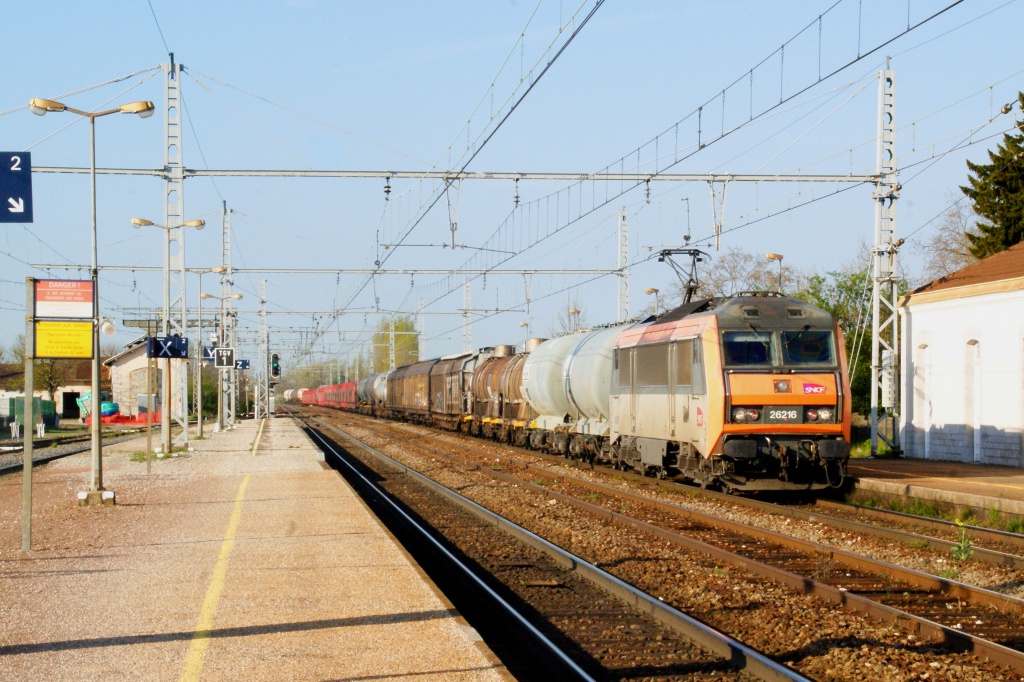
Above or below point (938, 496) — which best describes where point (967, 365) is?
above

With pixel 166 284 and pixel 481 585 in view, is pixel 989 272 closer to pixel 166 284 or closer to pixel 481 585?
pixel 481 585

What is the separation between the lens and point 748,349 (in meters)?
16.2

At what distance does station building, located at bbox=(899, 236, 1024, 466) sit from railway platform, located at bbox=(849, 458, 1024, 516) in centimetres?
71

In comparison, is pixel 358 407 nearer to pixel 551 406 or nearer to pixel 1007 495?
pixel 551 406

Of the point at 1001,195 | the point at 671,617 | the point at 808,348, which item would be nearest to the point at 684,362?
the point at 808,348

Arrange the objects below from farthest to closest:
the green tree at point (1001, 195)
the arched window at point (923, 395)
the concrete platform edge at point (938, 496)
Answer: the green tree at point (1001, 195)
the arched window at point (923, 395)
the concrete platform edge at point (938, 496)

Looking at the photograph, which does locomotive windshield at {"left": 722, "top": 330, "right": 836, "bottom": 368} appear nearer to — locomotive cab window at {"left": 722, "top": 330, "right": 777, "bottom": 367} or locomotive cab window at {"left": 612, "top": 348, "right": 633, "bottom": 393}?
locomotive cab window at {"left": 722, "top": 330, "right": 777, "bottom": 367}

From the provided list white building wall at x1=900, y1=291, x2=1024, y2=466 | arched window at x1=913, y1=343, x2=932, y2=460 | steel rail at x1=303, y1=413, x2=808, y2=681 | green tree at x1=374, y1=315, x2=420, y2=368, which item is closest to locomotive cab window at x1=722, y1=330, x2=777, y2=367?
steel rail at x1=303, y1=413, x2=808, y2=681

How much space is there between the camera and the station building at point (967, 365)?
68.1 ft

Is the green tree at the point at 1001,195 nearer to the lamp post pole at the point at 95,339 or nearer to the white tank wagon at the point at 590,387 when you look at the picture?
the white tank wagon at the point at 590,387

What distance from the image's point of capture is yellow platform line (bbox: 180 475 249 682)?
6.80m

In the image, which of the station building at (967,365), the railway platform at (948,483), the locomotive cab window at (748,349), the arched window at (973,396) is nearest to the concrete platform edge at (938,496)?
the railway platform at (948,483)

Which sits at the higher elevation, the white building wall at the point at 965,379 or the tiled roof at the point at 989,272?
the tiled roof at the point at 989,272

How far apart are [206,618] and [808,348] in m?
11.1
